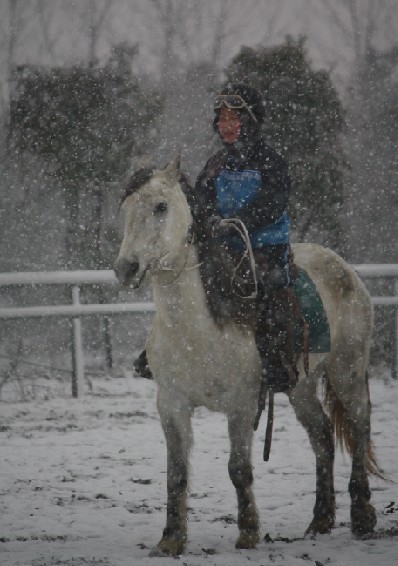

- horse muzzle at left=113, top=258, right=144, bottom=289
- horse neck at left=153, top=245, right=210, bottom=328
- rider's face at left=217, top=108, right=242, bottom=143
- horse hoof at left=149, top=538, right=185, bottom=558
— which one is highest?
rider's face at left=217, top=108, right=242, bottom=143

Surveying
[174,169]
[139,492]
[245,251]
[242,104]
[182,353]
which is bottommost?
[139,492]

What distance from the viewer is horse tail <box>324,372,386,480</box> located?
463 centimetres

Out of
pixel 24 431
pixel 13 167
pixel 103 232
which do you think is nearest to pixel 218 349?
pixel 24 431

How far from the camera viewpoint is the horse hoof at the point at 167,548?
3748mm

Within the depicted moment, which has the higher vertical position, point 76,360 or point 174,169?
point 174,169

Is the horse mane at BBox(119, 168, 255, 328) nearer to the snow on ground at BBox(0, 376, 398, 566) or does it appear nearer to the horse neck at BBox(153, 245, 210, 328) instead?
the horse neck at BBox(153, 245, 210, 328)

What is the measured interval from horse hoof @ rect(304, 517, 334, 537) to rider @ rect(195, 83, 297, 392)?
928 mm

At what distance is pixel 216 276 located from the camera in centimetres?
388

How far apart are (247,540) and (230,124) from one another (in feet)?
7.42

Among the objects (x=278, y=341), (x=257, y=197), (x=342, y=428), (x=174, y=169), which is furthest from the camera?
(x=342, y=428)

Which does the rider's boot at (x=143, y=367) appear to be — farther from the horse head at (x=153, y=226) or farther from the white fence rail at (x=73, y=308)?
the white fence rail at (x=73, y=308)

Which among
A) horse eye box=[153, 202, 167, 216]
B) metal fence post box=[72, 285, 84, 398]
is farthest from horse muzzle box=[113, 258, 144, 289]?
metal fence post box=[72, 285, 84, 398]

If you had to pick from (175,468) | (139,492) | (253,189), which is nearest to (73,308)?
(139,492)

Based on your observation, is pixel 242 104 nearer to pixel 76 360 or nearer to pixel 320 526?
pixel 320 526
